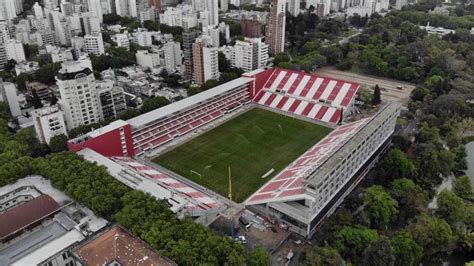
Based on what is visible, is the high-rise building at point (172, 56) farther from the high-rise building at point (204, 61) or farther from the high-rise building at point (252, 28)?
the high-rise building at point (252, 28)

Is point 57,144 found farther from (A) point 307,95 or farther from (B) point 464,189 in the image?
(B) point 464,189

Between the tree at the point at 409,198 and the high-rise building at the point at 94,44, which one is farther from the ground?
the high-rise building at the point at 94,44

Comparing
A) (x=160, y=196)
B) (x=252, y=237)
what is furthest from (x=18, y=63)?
(x=252, y=237)

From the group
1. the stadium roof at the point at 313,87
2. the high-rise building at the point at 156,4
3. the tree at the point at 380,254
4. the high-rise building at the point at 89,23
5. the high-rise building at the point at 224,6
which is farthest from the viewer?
the high-rise building at the point at 224,6

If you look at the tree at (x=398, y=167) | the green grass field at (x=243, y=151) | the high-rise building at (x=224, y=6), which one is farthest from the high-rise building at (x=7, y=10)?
the tree at (x=398, y=167)

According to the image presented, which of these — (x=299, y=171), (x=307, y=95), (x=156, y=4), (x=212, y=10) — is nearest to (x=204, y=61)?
(x=307, y=95)

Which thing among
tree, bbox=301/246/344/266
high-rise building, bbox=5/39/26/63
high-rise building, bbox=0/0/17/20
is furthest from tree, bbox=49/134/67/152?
high-rise building, bbox=0/0/17/20

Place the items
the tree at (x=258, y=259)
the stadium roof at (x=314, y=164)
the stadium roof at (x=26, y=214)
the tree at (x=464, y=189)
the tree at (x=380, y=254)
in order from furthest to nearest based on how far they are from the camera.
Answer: the tree at (x=464, y=189) → the stadium roof at (x=314, y=164) → the stadium roof at (x=26, y=214) → the tree at (x=258, y=259) → the tree at (x=380, y=254)
